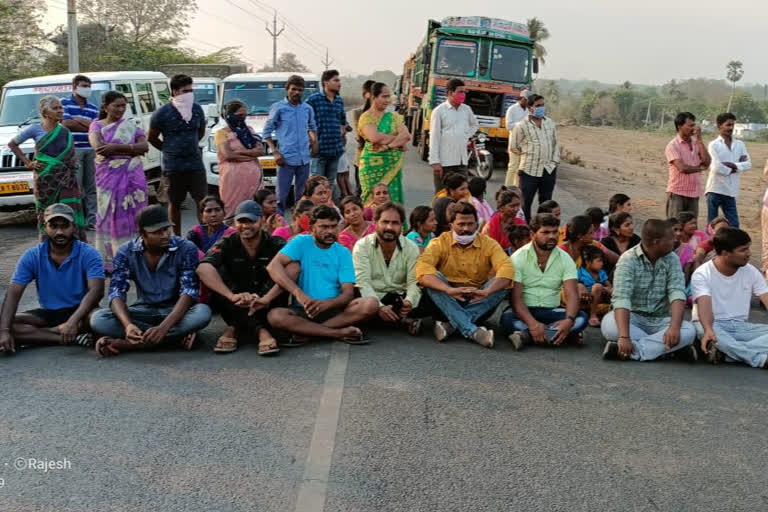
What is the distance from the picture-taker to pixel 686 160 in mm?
9211

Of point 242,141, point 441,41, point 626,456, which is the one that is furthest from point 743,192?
point 626,456

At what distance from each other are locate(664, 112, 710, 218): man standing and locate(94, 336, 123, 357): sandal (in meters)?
6.60

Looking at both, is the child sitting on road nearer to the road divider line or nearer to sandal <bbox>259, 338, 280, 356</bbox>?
the road divider line

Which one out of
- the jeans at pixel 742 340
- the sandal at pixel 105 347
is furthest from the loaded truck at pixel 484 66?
the sandal at pixel 105 347

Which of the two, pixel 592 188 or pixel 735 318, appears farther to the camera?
pixel 592 188

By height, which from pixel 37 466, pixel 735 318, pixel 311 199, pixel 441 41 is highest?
pixel 441 41

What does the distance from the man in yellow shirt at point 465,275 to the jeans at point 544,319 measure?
16 cm

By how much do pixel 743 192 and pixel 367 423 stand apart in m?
20.7

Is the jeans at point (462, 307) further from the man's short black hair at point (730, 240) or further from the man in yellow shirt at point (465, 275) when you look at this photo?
the man's short black hair at point (730, 240)

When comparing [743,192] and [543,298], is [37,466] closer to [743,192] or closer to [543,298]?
[543,298]

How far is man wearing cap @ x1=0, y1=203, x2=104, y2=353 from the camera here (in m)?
5.84

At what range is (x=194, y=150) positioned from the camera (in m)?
8.61

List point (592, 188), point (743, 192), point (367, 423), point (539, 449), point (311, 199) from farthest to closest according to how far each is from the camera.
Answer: point (743, 192) → point (592, 188) → point (311, 199) → point (367, 423) → point (539, 449)

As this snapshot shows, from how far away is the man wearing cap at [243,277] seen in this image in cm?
600
